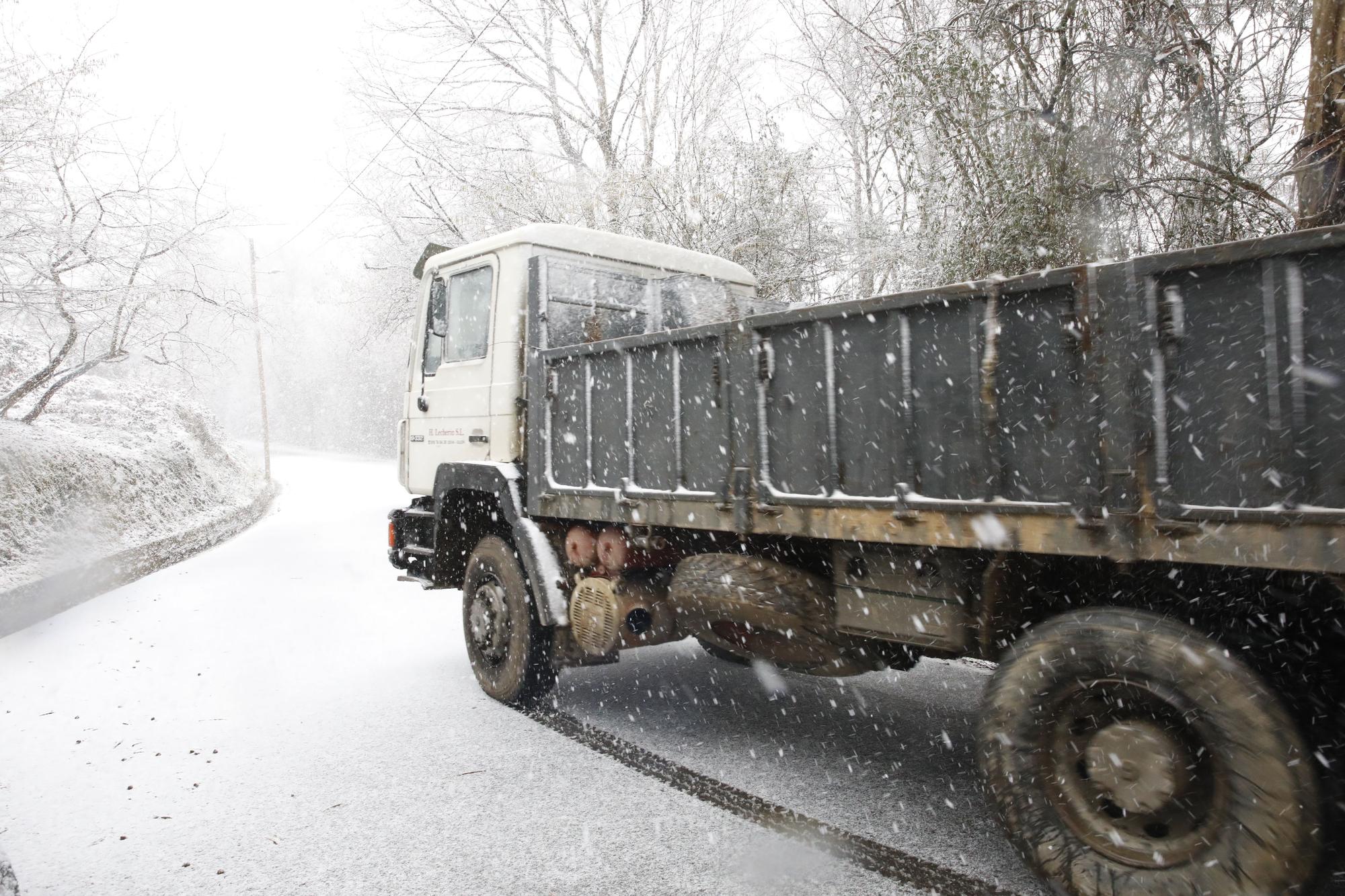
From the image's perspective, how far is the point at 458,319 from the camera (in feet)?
19.2

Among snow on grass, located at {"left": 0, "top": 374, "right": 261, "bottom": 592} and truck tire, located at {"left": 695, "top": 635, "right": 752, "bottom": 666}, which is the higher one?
snow on grass, located at {"left": 0, "top": 374, "right": 261, "bottom": 592}

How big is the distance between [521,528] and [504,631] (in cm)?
71

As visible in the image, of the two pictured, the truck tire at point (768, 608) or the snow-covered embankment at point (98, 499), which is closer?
the truck tire at point (768, 608)

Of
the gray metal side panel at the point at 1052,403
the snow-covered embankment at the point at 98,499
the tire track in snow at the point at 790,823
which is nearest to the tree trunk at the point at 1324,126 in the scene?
the gray metal side panel at the point at 1052,403

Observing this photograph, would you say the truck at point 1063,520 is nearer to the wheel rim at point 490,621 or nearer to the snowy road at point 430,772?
the snowy road at point 430,772

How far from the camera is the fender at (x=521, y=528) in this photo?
4.81 m

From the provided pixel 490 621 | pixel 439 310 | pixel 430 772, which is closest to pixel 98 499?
pixel 439 310

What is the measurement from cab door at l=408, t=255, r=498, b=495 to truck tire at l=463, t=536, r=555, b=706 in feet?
2.31

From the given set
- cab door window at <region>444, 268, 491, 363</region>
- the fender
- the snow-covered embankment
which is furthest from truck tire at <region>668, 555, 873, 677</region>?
the snow-covered embankment

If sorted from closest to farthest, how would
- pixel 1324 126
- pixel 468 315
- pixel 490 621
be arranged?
1. pixel 1324 126
2. pixel 490 621
3. pixel 468 315

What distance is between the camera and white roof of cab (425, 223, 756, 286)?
5.44 meters

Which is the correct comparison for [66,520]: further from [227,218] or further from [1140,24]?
[1140,24]

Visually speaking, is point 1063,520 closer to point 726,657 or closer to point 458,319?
point 726,657

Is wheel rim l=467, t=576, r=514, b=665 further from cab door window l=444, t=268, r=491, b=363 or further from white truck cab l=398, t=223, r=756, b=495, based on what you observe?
cab door window l=444, t=268, r=491, b=363
